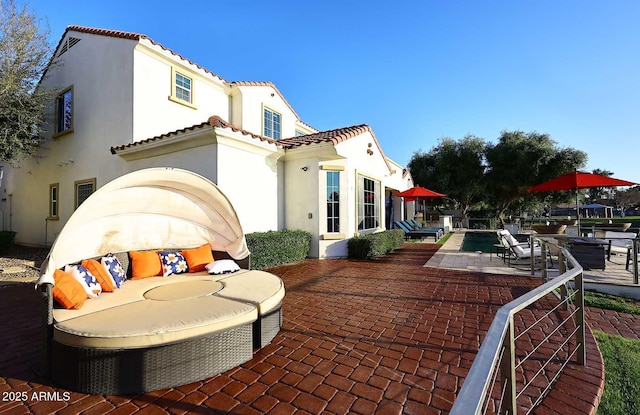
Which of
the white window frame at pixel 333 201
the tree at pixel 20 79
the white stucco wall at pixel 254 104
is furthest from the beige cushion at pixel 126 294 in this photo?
the tree at pixel 20 79

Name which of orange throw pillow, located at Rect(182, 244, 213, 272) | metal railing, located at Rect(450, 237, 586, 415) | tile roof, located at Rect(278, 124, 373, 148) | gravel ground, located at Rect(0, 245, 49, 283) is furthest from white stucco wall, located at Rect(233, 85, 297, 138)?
metal railing, located at Rect(450, 237, 586, 415)

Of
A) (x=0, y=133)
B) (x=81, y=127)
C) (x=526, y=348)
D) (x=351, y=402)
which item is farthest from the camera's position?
(x=81, y=127)

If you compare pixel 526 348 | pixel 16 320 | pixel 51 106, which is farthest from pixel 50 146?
pixel 526 348

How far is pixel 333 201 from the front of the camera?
36.4 feet

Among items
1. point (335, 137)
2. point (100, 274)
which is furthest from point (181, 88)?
point (100, 274)

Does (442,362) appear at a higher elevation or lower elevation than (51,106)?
lower

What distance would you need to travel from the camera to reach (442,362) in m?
3.59

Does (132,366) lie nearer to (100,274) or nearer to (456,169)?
(100,274)

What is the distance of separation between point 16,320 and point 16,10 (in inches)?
565

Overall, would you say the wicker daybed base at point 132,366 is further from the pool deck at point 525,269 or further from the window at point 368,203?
the window at point 368,203

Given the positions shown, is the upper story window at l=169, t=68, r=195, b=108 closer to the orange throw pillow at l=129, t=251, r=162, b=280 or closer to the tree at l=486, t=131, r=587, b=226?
the orange throw pillow at l=129, t=251, r=162, b=280

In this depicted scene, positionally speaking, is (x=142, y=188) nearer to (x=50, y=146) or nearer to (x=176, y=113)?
(x=176, y=113)

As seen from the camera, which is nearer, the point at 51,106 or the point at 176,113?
the point at 176,113

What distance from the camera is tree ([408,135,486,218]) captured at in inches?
1057
